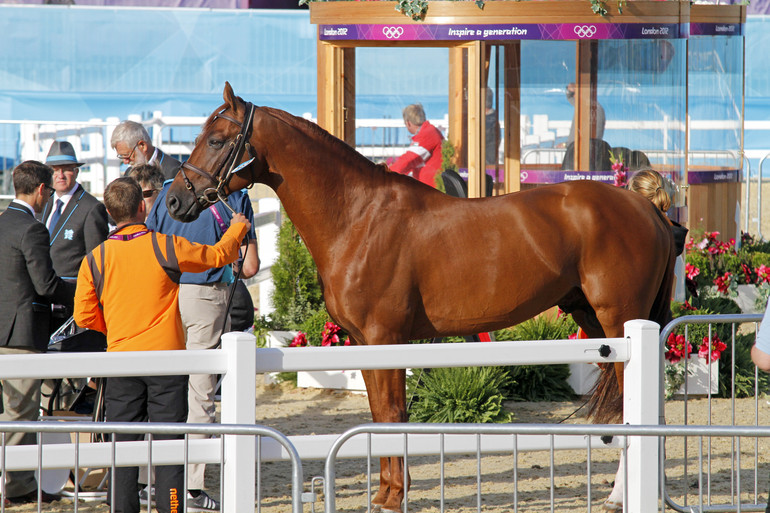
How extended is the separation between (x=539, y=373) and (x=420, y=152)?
6.80ft

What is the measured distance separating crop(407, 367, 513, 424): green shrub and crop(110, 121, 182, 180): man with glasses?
2323 mm

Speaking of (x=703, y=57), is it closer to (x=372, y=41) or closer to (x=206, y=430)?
(x=372, y=41)

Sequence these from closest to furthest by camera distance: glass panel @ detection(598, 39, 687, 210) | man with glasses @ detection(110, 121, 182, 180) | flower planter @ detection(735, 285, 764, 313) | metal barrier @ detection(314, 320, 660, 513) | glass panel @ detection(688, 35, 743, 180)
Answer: metal barrier @ detection(314, 320, 660, 513) → man with glasses @ detection(110, 121, 182, 180) → glass panel @ detection(598, 39, 687, 210) → flower planter @ detection(735, 285, 764, 313) → glass panel @ detection(688, 35, 743, 180)

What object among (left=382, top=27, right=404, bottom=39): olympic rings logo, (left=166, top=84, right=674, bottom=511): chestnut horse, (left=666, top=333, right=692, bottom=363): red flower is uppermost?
(left=382, top=27, right=404, bottom=39): olympic rings logo

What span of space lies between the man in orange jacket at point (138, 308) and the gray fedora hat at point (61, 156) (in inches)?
70.3

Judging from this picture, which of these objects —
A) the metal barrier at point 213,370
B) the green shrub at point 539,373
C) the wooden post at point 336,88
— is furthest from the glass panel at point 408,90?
the metal barrier at point 213,370

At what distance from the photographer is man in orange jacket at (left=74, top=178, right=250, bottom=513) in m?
4.32

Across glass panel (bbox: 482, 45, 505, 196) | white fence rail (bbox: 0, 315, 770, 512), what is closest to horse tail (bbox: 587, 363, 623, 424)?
white fence rail (bbox: 0, 315, 770, 512)

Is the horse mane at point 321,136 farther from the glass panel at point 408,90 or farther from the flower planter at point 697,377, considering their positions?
the flower planter at point 697,377

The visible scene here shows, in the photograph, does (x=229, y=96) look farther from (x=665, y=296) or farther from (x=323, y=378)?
(x=323, y=378)

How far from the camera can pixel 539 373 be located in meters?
7.63

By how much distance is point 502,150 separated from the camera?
835cm

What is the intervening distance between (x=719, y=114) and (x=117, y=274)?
7832 millimetres

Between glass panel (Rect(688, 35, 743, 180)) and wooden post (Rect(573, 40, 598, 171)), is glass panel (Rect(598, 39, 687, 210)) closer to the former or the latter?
wooden post (Rect(573, 40, 598, 171))
